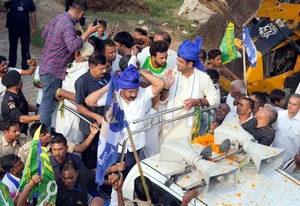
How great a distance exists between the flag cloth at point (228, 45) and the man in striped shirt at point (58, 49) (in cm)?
223

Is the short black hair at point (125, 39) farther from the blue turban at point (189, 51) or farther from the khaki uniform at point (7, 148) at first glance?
the khaki uniform at point (7, 148)

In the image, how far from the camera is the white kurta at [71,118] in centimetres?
662

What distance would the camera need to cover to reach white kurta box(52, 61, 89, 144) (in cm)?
662

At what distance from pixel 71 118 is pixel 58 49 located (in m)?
1.05

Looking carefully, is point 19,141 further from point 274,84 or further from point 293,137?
point 274,84

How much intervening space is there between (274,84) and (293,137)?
10.7 ft

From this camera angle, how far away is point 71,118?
6.62 metres

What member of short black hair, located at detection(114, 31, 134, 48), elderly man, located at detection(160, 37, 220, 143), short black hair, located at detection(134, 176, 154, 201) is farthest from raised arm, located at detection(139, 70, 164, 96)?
short black hair, located at detection(114, 31, 134, 48)

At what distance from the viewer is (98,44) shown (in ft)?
24.9

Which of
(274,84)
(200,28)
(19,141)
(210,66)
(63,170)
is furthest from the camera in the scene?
(200,28)

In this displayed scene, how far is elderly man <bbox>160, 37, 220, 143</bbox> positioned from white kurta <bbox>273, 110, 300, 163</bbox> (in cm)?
99

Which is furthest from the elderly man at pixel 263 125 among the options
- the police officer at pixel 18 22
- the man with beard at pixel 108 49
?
the police officer at pixel 18 22

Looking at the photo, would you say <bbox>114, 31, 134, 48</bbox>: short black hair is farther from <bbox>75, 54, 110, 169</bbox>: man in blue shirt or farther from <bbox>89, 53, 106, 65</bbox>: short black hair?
<bbox>89, 53, 106, 65</bbox>: short black hair

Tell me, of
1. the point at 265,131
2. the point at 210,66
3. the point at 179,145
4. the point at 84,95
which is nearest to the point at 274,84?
the point at 210,66
